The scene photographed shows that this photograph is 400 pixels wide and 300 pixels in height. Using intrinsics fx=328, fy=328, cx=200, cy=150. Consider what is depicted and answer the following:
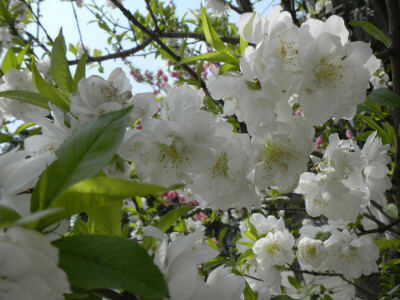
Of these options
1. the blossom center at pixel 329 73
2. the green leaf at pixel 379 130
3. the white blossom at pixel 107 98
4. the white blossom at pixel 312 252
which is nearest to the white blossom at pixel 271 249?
the white blossom at pixel 312 252

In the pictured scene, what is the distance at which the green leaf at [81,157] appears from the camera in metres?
0.43

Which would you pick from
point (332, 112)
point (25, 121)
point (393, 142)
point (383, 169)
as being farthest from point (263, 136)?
point (25, 121)

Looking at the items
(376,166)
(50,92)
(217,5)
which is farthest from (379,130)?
(217,5)

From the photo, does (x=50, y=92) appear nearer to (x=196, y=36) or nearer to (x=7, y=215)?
(x=7, y=215)

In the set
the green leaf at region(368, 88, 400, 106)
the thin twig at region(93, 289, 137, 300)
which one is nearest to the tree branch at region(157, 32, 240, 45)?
the green leaf at region(368, 88, 400, 106)

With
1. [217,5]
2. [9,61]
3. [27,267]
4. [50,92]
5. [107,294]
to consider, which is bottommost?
[107,294]

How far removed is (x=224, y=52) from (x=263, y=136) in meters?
0.25

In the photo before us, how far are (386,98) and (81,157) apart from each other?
3.11 feet

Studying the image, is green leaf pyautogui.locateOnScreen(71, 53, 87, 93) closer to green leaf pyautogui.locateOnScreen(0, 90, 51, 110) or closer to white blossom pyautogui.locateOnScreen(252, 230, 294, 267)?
green leaf pyautogui.locateOnScreen(0, 90, 51, 110)

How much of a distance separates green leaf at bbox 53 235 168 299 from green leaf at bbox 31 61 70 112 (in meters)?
0.40

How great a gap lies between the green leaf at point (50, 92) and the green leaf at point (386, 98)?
908 millimetres

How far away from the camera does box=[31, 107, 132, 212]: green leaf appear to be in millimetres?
434

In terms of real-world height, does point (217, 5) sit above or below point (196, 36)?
above

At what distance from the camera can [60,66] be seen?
752 millimetres
